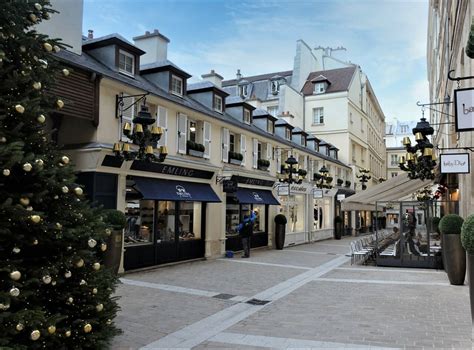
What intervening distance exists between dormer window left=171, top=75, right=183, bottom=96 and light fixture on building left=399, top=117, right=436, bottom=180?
810 centimetres

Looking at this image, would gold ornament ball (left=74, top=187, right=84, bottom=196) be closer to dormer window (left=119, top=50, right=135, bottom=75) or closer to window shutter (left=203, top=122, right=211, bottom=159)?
dormer window (left=119, top=50, right=135, bottom=75)

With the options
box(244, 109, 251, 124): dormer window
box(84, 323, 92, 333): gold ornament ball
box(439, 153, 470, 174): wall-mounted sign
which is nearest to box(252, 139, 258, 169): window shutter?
box(244, 109, 251, 124): dormer window

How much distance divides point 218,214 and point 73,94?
759cm

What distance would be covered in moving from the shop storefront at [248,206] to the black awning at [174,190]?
6.21 ft

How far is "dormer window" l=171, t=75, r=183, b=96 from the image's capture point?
50.5ft

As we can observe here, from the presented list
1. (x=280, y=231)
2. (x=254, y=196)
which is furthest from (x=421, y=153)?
(x=280, y=231)

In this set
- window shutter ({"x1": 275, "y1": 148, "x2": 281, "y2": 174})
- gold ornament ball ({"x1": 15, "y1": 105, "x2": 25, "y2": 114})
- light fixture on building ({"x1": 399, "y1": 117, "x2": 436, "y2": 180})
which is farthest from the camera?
window shutter ({"x1": 275, "y1": 148, "x2": 281, "y2": 174})

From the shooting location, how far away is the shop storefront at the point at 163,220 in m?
12.6

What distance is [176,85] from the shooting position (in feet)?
51.7

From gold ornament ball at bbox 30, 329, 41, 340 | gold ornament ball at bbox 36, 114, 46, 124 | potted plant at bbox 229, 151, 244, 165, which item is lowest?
gold ornament ball at bbox 30, 329, 41, 340

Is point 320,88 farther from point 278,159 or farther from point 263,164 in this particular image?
point 263,164

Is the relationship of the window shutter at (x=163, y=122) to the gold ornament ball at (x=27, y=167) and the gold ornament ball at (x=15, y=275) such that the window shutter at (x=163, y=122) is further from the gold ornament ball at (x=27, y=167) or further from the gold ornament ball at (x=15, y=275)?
the gold ornament ball at (x=15, y=275)

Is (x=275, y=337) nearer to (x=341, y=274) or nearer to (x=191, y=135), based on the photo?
(x=341, y=274)

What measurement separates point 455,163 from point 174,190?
26.6 feet
